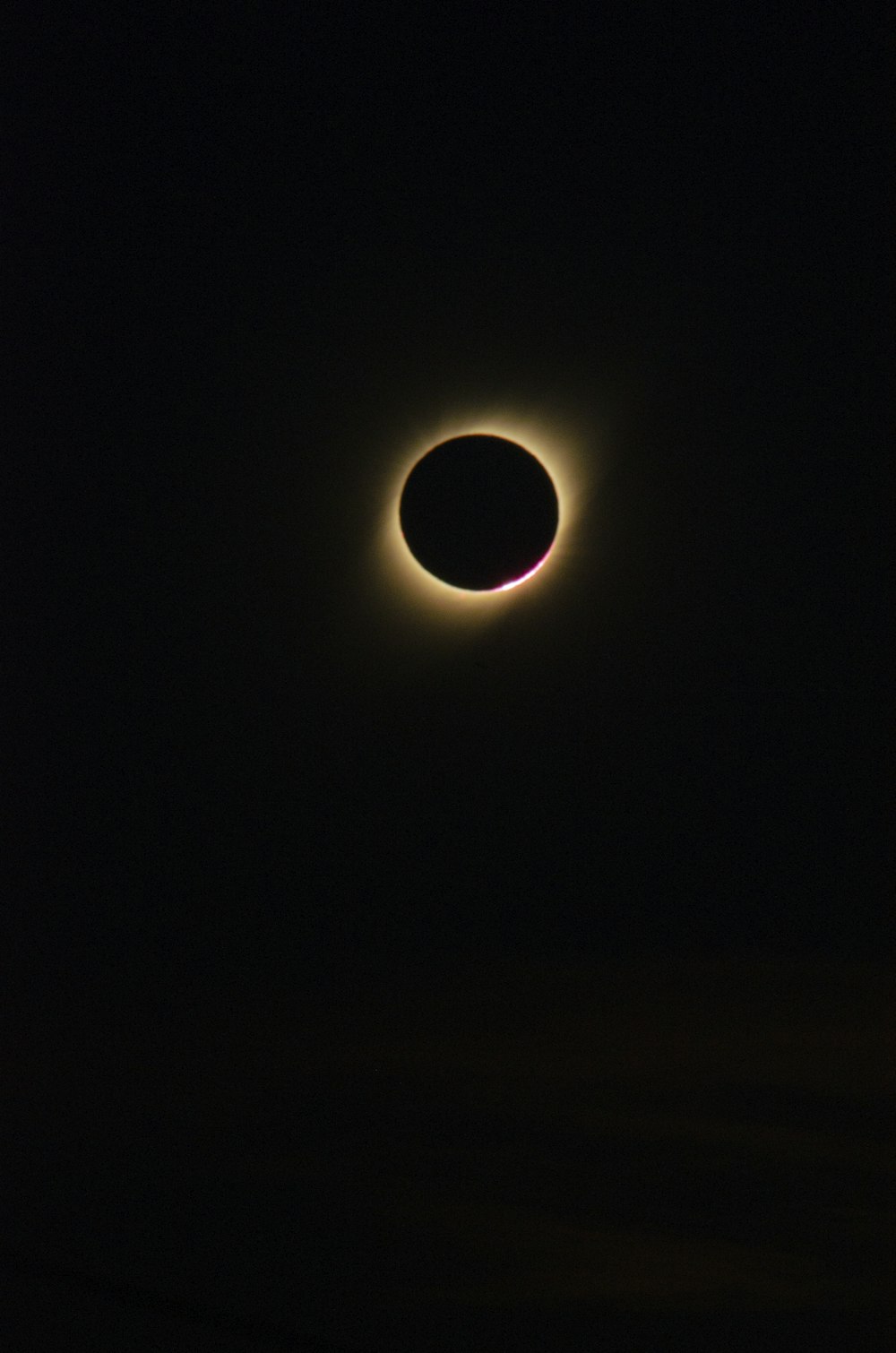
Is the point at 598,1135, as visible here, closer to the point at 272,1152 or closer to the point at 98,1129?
the point at 272,1152

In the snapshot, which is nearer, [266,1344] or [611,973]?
[266,1344]

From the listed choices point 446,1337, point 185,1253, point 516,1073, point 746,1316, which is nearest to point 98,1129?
point 185,1253

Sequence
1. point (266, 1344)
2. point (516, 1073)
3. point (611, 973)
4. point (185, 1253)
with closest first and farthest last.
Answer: point (266, 1344)
point (185, 1253)
point (516, 1073)
point (611, 973)

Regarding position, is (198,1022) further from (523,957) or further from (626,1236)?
(626,1236)

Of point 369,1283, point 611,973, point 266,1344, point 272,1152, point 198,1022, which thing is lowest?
point 266,1344

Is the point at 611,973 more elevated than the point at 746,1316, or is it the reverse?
the point at 611,973

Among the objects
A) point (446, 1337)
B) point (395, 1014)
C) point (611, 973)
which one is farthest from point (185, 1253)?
point (611, 973)

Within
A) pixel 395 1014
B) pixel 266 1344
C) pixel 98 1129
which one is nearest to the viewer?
pixel 266 1344

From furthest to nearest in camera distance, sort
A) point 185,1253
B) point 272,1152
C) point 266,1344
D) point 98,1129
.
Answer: point 98,1129 < point 272,1152 < point 185,1253 < point 266,1344

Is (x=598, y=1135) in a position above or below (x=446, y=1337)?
above
